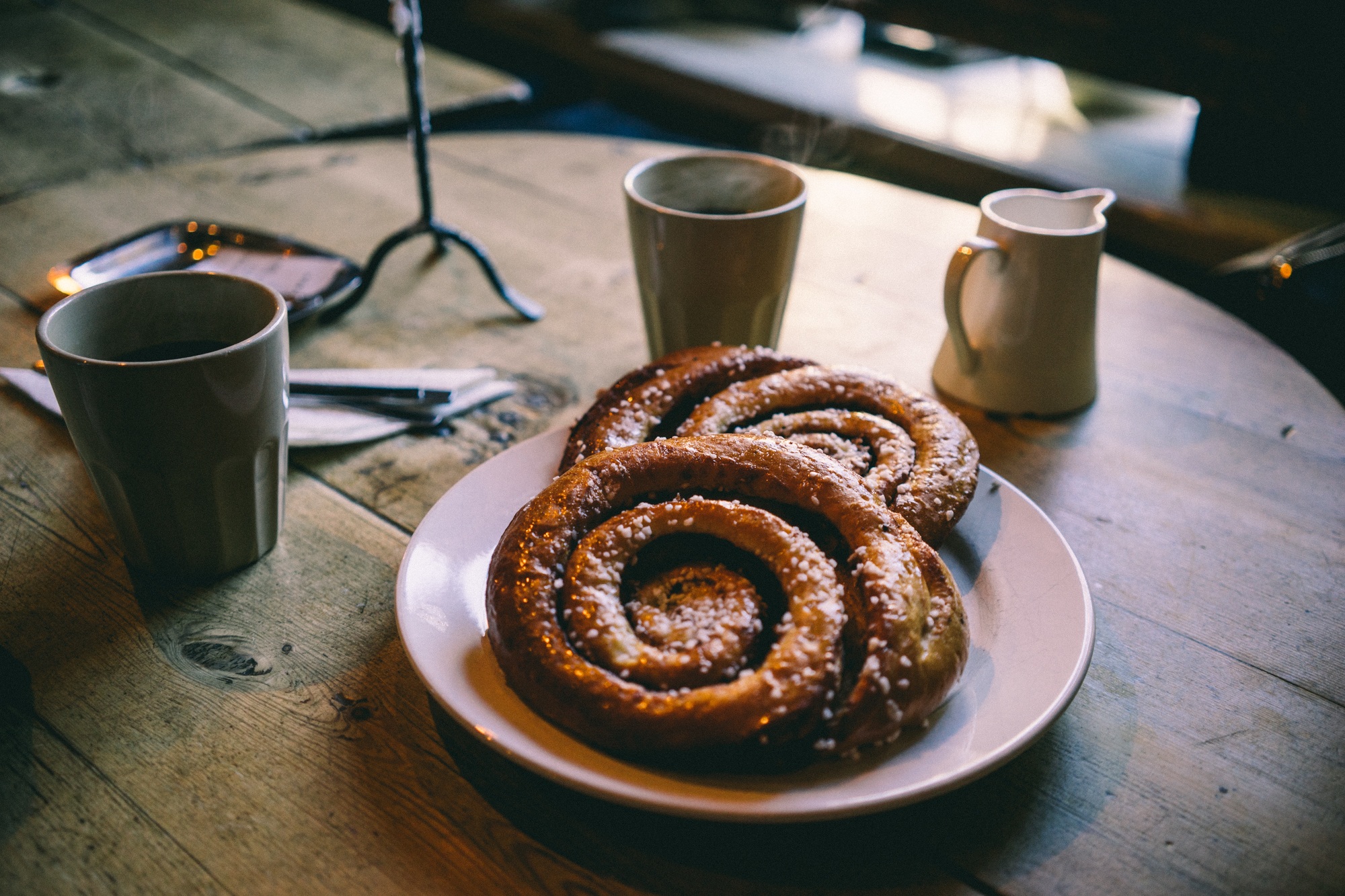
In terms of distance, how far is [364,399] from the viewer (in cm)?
102

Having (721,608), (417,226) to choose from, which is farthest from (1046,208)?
(417,226)

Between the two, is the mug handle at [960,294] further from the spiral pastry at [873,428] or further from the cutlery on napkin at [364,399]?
the cutlery on napkin at [364,399]

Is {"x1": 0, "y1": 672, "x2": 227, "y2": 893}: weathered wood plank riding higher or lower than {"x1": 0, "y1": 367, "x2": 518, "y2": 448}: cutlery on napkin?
lower

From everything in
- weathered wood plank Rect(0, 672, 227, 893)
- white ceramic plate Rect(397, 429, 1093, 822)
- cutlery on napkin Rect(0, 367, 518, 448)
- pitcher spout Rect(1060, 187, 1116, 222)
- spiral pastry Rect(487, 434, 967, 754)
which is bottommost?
weathered wood plank Rect(0, 672, 227, 893)

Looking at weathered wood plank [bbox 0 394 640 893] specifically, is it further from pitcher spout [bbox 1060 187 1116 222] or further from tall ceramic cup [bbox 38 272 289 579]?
pitcher spout [bbox 1060 187 1116 222]

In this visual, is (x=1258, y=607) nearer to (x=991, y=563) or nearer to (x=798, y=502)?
(x=991, y=563)

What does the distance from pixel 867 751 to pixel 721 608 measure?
A: 128 mm

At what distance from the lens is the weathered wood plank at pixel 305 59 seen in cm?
198

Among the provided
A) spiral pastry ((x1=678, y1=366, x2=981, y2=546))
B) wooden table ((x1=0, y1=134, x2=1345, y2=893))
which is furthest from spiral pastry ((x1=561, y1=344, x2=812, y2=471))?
wooden table ((x1=0, y1=134, x2=1345, y2=893))

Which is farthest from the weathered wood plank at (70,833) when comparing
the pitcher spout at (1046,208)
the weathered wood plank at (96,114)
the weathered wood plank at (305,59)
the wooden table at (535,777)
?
the weathered wood plank at (305,59)

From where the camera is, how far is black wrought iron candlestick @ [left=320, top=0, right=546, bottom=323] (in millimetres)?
1250

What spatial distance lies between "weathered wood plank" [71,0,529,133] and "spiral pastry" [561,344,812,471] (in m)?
1.28

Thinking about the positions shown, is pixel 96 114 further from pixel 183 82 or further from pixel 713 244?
pixel 713 244

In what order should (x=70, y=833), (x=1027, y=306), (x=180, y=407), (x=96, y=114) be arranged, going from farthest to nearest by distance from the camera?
(x=96, y=114), (x=1027, y=306), (x=180, y=407), (x=70, y=833)
